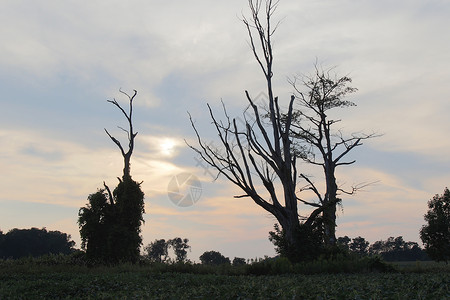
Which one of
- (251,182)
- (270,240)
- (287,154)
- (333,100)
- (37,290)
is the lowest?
(37,290)

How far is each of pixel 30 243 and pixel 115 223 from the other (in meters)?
54.6

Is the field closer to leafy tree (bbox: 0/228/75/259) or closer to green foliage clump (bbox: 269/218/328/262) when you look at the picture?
green foliage clump (bbox: 269/218/328/262)

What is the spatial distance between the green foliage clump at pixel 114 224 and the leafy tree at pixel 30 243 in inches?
1884

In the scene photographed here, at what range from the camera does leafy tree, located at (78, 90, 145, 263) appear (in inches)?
1085

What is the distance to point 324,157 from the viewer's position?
32375mm

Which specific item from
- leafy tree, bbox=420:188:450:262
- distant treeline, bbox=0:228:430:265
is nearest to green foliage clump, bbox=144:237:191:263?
distant treeline, bbox=0:228:430:265

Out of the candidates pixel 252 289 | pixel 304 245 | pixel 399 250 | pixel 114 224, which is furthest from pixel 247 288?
pixel 399 250

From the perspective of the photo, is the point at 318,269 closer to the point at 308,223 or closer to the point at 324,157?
the point at 308,223

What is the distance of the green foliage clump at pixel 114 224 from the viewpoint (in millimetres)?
27531

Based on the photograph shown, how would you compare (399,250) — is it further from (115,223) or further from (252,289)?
(252,289)

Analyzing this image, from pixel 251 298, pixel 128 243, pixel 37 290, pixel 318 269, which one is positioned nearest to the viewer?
pixel 251 298

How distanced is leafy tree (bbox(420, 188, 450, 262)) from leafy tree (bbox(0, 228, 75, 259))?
5674 centimetres

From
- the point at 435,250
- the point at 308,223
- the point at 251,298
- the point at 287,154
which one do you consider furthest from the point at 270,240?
the point at 435,250

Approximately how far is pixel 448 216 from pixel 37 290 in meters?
37.9
